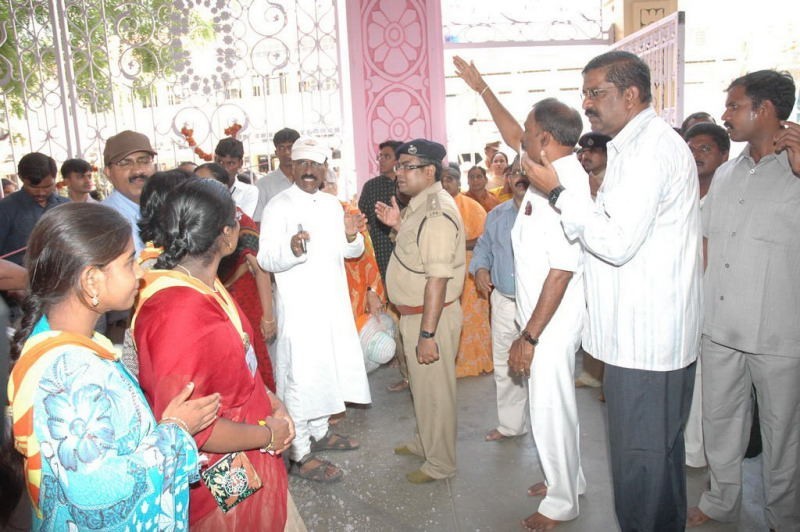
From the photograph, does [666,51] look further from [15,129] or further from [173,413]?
[15,129]

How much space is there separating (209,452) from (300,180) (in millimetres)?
2059

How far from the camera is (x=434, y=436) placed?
123 inches

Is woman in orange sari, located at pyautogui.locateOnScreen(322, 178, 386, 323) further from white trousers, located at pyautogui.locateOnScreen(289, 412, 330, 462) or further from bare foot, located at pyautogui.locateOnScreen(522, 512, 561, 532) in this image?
bare foot, located at pyautogui.locateOnScreen(522, 512, 561, 532)

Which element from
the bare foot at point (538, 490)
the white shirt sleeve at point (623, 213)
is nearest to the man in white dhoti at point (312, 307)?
the bare foot at point (538, 490)

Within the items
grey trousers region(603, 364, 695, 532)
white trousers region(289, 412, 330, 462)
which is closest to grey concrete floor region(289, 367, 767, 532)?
white trousers region(289, 412, 330, 462)

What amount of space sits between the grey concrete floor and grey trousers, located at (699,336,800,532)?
0.67 ft

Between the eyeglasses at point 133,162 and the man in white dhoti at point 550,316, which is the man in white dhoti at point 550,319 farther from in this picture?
the eyeglasses at point 133,162

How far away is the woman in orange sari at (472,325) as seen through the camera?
4.75m

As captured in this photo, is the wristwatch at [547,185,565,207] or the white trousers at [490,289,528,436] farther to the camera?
the white trousers at [490,289,528,436]

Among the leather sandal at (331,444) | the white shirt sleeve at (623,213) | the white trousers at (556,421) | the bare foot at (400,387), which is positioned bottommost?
the bare foot at (400,387)

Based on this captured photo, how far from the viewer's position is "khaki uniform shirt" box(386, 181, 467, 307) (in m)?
2.85

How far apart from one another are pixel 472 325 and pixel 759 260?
2.67 metres

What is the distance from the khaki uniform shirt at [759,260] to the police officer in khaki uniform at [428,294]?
119 cm

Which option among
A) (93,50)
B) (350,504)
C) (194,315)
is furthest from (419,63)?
(194,315)
